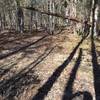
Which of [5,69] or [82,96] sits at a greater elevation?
[5,69]

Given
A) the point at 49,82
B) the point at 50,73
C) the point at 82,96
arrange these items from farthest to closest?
the point at 50,73 → the point at 49,82 → the point at 82,96

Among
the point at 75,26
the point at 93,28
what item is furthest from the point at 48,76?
the point at 75,26

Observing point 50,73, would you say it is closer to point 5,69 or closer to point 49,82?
point 49,82

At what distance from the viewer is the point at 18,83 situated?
1132 centimetres

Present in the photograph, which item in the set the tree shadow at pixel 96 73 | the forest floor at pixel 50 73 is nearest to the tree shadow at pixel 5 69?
the forest floor at pixel 50 73

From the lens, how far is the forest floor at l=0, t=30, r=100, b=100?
10211 millimetres

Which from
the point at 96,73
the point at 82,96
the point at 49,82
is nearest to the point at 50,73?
Answer: the point at 49,82

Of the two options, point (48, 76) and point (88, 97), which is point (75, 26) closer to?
point (48, 76)

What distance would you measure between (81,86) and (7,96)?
9.85ft

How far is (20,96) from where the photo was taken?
9922 mm

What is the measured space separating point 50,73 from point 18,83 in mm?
2056

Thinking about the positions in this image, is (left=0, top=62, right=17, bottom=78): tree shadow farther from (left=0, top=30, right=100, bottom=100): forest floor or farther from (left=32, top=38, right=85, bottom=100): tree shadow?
(left=32, top=38, right=85, bottom=100): tree shadow

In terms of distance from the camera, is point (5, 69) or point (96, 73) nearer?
point (96, 73)

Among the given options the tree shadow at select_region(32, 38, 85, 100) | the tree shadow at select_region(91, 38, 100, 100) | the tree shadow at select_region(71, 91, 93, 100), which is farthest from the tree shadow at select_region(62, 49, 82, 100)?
the tree shadow at select_region(91, 38, 100, 100)
